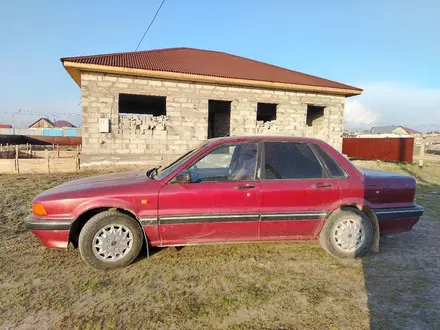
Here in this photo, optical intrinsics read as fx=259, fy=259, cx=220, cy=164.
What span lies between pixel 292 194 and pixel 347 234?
2.98 ft

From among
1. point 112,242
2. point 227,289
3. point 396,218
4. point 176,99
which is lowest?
point 227,289

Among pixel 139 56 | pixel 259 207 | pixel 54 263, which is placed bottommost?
pixel 54 263

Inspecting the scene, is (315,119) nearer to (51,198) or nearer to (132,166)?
(132,166)

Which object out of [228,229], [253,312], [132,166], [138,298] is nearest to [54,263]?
[138,298]

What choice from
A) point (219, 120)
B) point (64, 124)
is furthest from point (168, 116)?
point (64, 124)

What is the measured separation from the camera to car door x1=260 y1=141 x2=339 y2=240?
319 cm

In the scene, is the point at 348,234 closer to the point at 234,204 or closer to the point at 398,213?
the point at 398,213

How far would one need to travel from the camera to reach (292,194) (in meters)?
3.22

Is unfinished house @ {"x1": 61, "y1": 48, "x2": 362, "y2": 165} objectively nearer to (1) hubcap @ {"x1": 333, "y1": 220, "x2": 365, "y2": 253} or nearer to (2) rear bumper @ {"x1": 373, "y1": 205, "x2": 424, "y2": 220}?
(1) hubcap @ {"x1": 333, "y1": 220, "x2": 365, "y2": 253}

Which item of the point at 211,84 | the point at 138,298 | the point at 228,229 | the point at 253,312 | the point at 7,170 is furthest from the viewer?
the point at 211,84

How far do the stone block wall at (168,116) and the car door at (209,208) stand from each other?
784 centimetres

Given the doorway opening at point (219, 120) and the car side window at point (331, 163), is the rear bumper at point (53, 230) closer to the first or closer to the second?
the car side window at point (331, 163)

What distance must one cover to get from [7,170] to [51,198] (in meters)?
9.63

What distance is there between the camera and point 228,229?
3158 millimetres
